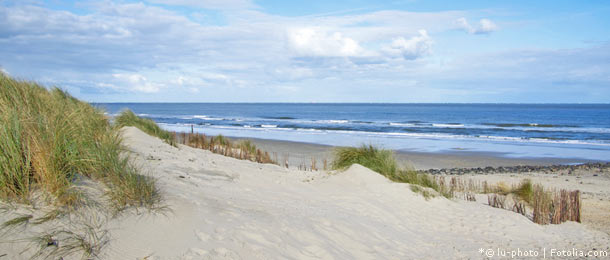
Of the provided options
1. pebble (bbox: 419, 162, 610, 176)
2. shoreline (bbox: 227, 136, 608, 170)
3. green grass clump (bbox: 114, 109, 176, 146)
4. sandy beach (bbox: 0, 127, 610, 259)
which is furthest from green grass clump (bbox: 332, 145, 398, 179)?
green grass clump (bbox: 114, 109, 176, 146)

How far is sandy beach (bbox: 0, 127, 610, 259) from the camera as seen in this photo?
406 centimetres

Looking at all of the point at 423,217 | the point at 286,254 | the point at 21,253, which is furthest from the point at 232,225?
the point at 423,217

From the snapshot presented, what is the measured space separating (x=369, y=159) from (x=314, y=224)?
5.07 meters

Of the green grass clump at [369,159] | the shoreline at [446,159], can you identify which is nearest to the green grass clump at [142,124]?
the shoreline at [446,159]

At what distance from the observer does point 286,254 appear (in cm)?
437

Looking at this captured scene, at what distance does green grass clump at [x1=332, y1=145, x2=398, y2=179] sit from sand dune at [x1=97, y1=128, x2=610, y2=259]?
0.59 m

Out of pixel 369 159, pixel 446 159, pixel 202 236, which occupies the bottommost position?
pixel 446 159

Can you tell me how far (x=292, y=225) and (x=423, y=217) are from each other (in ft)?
10.2

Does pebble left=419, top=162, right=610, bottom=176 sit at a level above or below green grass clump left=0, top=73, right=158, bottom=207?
below

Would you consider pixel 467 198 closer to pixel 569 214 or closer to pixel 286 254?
pixel 569 214

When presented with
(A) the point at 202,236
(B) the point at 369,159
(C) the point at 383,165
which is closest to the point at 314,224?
(A) the point at 202,236

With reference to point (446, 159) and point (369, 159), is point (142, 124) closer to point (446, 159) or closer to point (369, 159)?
point (369, 159)

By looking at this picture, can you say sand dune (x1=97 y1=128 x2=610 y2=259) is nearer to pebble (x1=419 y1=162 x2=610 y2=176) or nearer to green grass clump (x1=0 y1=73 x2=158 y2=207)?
green grass clump (x1=0 y1=73 x2=158 y2=207)

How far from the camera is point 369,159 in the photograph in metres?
10.3
